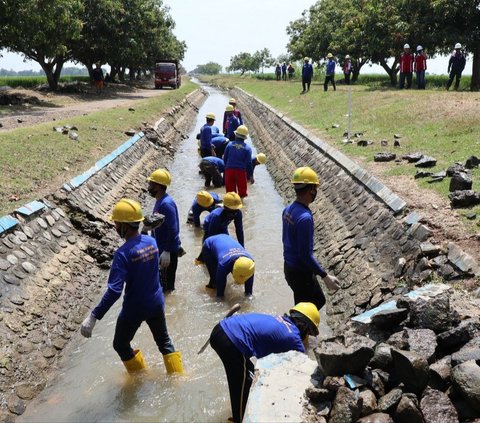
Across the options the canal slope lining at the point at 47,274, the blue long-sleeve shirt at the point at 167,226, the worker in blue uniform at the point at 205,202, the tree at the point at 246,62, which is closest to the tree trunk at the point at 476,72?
the worker in blue uniform at the point at 205,202

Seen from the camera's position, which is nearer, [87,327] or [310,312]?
[310,312]

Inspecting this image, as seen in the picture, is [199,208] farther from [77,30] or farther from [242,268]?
[77,30]

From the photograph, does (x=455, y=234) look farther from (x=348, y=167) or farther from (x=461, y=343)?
(x=348, y=167)

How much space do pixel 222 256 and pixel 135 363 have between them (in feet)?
6.73

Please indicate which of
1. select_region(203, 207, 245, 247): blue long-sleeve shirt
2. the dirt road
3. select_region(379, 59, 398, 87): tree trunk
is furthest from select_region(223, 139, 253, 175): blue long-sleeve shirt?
select_region(379, 59, 398, 87): tree trunk

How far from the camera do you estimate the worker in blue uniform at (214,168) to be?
13.1 meters

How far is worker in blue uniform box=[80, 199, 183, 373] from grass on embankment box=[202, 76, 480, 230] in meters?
4.73

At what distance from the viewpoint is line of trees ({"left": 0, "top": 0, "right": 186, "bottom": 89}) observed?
20.2m

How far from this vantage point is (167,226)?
6.57m

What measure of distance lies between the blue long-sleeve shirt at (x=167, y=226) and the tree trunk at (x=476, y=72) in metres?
19.3

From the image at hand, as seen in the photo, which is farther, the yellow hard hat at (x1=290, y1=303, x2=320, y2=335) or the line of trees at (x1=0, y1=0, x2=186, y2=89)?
the line of trees at (x1=0, y1=0, x2=186, y2=89)

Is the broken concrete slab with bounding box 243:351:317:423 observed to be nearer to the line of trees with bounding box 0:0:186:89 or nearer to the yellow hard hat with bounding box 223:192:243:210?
the yellow hard hat with bounding box 223:192:243:210

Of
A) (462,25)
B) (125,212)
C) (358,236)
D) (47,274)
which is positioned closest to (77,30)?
(462,25)

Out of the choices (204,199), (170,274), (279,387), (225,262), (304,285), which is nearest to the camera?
(279,387)
